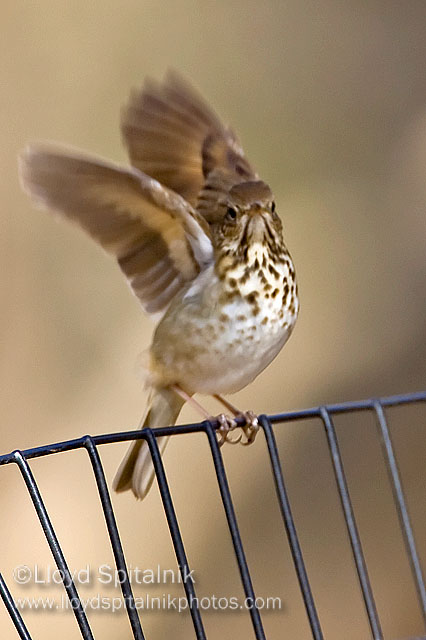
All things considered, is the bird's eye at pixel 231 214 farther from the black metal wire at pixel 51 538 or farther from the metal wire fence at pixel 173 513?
the black metal wire at pixel 51 538

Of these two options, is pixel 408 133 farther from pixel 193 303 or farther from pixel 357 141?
pixel 193 303

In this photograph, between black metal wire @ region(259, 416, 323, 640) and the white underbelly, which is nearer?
black metal wire @ region(259, 416, 323, 640)

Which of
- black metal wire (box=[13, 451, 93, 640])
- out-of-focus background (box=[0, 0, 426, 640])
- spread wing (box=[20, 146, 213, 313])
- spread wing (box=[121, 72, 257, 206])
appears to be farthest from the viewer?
out-of-focus background (box=[0, 0, 426, 640])

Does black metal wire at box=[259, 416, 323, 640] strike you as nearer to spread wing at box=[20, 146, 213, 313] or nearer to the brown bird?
the brown bird

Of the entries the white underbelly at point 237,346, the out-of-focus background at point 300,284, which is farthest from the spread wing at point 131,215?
the out-of-focus background at point 300,284

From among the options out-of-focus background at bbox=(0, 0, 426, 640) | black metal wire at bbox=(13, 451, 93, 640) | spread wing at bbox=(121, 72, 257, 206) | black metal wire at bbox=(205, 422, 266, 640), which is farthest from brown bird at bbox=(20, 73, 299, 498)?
out-of-focus background at bbox=(0, 0, 426, 640)

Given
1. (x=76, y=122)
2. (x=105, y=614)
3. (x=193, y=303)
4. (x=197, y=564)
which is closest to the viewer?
(x=193, y=303)

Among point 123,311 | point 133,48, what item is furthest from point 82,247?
point 133,48

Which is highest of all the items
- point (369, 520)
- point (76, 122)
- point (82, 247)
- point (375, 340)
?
point (76, 122)
